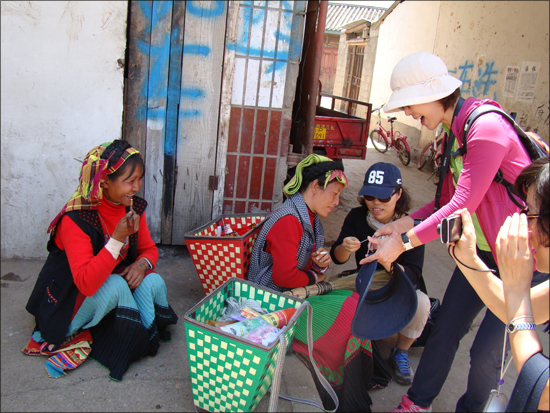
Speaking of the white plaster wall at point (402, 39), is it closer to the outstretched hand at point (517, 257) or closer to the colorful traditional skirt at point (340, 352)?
the colorful traditional skirt at point (340, 352)

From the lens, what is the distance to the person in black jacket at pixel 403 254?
103 inches

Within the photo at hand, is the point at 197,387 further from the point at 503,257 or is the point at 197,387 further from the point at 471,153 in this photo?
the point at 471,153

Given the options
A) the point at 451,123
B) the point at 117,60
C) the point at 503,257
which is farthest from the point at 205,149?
the point at 503,257

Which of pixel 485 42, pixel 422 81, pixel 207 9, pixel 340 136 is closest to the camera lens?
pixel 422 81

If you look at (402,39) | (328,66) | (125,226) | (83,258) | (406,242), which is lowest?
(83,258)

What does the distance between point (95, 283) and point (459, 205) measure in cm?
176

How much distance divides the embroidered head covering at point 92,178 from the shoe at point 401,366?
76.8 inches

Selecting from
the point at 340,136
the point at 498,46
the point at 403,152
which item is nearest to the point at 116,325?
the point at 340,136

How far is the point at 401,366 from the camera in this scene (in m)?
2.64

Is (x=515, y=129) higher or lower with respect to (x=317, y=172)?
higher

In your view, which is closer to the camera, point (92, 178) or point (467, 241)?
point (467, 241)

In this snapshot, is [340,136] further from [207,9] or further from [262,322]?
[262,322]

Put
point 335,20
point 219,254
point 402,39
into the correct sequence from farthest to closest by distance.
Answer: point 335,20, point 402,39, point 219,254

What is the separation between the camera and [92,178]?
2193 mm
